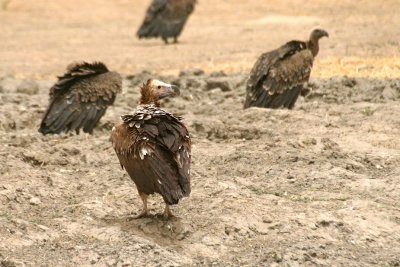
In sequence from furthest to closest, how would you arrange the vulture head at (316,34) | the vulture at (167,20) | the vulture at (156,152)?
the vulture at (167,20) < the vulture head at (316,34) < the vulture at (156,152)

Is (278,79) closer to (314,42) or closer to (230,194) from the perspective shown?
(314,42)

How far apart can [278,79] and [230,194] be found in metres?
4.12

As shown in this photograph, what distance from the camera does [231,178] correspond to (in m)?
8.60

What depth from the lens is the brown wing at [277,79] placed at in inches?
461

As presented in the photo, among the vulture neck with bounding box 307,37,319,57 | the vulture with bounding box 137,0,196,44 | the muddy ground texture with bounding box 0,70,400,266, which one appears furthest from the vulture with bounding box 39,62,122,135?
the vulture with bounding box 137,0,196,44

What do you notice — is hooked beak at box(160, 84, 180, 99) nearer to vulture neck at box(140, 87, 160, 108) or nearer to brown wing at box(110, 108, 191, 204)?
vulture neck at box(140, 87, 160, 108)

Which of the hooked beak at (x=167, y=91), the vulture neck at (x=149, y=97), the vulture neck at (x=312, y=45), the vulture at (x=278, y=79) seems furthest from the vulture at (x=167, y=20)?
the vulture neck at (x=149, y=97)

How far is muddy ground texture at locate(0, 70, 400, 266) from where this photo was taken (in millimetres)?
6730

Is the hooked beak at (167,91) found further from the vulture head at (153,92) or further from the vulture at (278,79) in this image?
the vulture at (278,79)

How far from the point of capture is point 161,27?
2105cm

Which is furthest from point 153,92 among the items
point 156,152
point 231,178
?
point 231,178

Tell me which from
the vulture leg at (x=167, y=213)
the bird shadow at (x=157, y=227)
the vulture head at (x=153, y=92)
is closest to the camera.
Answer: the bird shadow at (x=157, y=227)

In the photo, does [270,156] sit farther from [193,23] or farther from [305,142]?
[193,23]

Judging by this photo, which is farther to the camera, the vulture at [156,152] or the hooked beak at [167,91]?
the hooked beak at [167,91]
